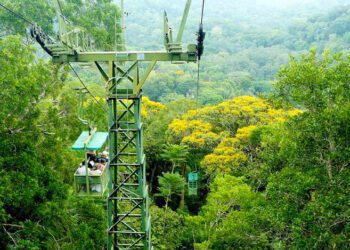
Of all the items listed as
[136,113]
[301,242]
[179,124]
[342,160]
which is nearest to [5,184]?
[136,113]

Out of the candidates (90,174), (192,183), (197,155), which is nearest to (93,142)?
(90,174)

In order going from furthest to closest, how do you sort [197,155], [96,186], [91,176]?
[197,155] → [96,186] → [91,176]

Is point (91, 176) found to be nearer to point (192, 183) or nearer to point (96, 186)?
point (96, 186)

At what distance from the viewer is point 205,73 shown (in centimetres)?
6425

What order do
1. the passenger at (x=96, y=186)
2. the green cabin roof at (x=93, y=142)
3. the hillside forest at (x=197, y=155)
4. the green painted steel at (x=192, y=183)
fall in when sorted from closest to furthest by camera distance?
the hillside forest at (x=197, y=155)
the green cabin roof at (x=93, y=142)
the passenger at (x=96, y=186)
the green painted steel at (x=192, y=183)

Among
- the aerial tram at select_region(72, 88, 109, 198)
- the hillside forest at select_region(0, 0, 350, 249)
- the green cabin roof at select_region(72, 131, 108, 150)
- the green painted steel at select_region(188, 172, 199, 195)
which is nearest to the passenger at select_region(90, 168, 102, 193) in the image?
the aerial tram at select_region(72, 88, 109, 198)

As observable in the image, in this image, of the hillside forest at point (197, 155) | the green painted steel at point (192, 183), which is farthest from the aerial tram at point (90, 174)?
the green painted steel at point (192, 183)

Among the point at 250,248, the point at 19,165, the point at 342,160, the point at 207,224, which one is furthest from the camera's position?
the point at 207,224

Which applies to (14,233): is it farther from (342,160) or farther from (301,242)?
(342,160)

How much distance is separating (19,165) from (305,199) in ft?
20.1

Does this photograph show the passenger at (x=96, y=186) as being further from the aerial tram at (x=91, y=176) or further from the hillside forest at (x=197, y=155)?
the hillside forest at (x=197, y=155)

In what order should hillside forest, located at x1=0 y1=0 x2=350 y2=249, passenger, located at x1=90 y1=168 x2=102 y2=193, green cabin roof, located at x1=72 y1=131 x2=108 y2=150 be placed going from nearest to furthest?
1. hillside forest, located at x1=0 y1=0 x2=350 y2=249
2. green cabin roof, located at x1=72 y1=131 x2=108 y2=150
3. passenger, located at x1=90 y1=168 x2=102 y2=193

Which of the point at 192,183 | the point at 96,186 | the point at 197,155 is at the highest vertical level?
the point at 96,186

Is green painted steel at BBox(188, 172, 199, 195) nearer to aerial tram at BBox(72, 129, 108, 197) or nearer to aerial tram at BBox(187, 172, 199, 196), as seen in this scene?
aerial tram at BBox(187, 172, 199, 196)
